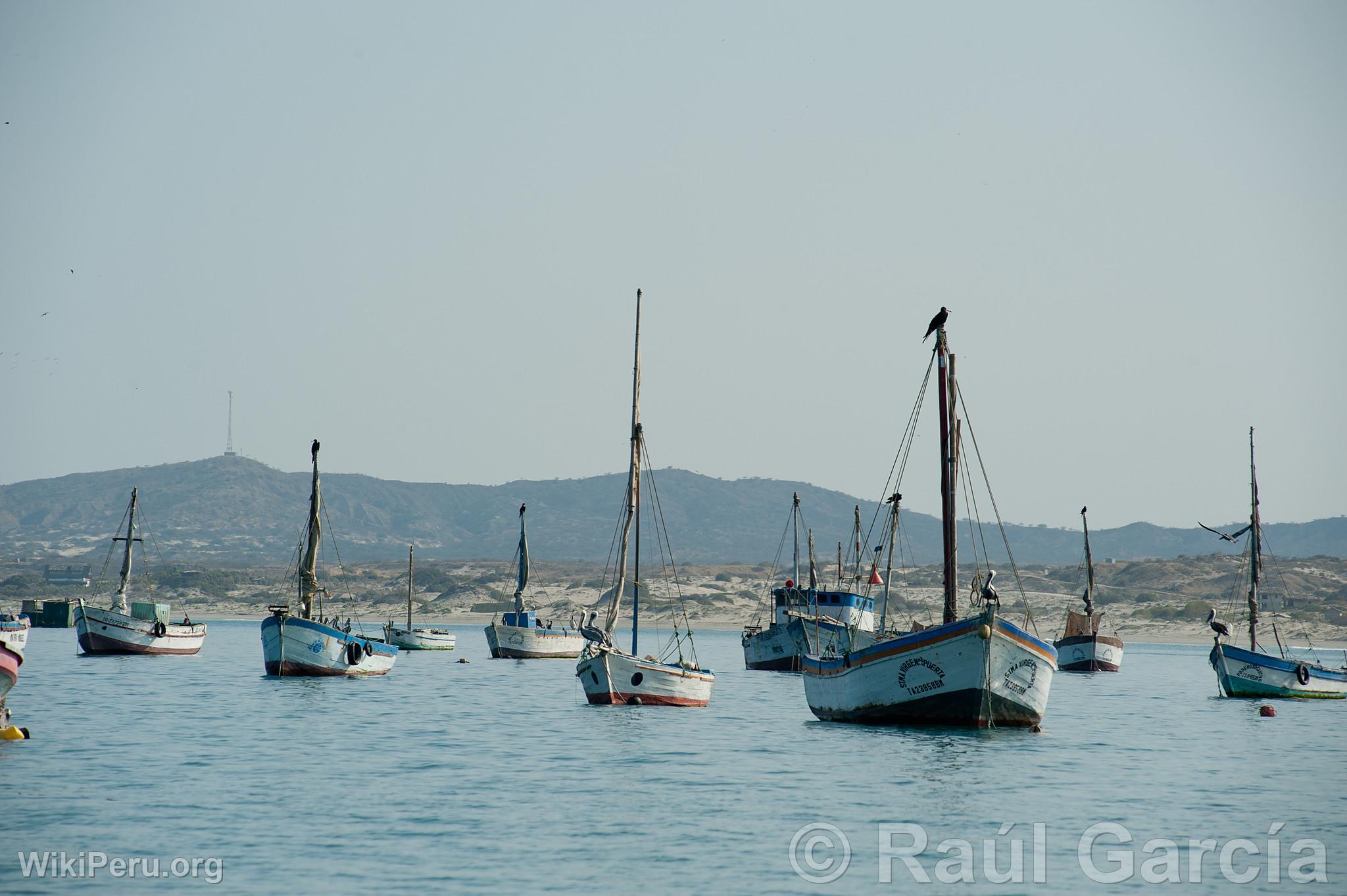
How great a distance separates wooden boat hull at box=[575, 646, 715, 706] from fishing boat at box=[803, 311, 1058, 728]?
7.64 metres

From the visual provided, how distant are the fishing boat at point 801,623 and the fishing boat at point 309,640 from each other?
925 inches

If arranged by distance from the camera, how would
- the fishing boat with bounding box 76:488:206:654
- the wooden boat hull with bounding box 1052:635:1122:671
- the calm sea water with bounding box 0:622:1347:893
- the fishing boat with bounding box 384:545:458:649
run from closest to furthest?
the calm sea water with bounding box 0:622:1347:893, the fishing boat with bounding box 76:488:206:654, the wooden boat hull with bounding box 1052:635:1122:671, the fishing boat with bounding box 384:545:458:649

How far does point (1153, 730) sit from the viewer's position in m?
48.9

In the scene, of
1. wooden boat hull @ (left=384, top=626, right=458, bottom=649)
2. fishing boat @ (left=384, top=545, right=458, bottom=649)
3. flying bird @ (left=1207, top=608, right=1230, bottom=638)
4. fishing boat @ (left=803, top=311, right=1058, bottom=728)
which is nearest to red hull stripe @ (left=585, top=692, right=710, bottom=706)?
fishing boat @ (left=803, top=311, right=1058, bottom=728)

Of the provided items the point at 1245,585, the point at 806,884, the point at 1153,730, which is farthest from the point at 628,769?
the point at 1245,585

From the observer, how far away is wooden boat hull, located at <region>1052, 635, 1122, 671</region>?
8675cm

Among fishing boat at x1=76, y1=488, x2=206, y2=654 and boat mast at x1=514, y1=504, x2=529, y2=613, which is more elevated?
boat mast at x1=514, y1=504, x2=529, y2=613

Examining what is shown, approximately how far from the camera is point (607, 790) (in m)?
32.2

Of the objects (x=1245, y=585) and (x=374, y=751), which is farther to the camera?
(x=1245, y=585)

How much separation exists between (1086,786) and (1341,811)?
18.8ft

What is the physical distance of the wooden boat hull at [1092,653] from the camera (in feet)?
285

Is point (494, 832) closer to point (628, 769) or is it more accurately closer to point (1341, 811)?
point (628, 769)

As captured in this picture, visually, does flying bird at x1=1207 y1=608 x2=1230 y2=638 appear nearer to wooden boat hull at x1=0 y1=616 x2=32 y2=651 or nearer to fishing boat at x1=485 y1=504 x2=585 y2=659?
fishing boat at x1=485 y1=504 x2=585 y2=659

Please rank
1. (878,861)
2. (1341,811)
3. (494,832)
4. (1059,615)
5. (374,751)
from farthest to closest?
(1059,615) → (374,751) → (1341,811) → (494,832) → (878,861)
